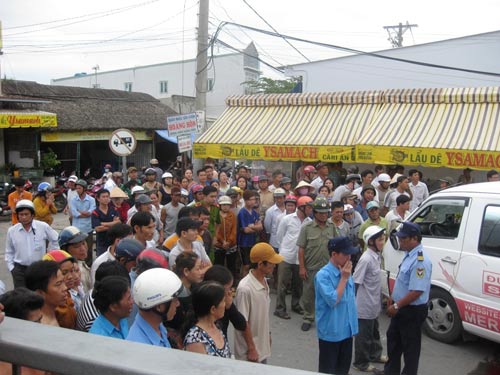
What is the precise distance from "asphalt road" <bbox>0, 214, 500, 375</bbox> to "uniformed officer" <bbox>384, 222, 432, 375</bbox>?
0.80m

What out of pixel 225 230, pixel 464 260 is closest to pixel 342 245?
pixel 464 260

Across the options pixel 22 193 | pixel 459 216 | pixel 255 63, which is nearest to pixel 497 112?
pixel 459 216

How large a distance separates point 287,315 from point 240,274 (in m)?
1.38

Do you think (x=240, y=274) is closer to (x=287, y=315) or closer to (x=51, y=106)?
(x=287, y=315)

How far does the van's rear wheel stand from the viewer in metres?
5.79

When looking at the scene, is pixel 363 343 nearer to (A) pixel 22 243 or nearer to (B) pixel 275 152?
(A) pixel 22 243

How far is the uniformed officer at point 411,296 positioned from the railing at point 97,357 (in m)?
3.53

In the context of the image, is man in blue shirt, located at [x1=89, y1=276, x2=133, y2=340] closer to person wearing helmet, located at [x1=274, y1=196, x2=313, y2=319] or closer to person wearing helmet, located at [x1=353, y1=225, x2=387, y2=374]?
person wearing helmet, located at [x1=353, y1=225, x2=387, y2=374]

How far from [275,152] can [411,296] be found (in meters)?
8.57

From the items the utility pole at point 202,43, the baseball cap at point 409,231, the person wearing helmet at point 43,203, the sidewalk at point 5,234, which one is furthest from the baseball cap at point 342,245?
the utility pole at point 202,43

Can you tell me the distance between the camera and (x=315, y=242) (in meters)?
6.38

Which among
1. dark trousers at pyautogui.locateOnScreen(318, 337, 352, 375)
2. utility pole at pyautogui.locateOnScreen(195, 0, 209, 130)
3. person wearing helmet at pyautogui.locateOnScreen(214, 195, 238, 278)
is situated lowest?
dark trousers at pyautogui.locateOnScreen(318, 337, 352, 375)

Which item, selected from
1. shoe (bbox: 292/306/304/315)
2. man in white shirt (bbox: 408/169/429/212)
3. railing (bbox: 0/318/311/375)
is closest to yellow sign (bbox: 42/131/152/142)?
man in white shirt (bbox: 408/169/429/212)

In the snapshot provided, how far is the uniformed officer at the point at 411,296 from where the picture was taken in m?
4.57
